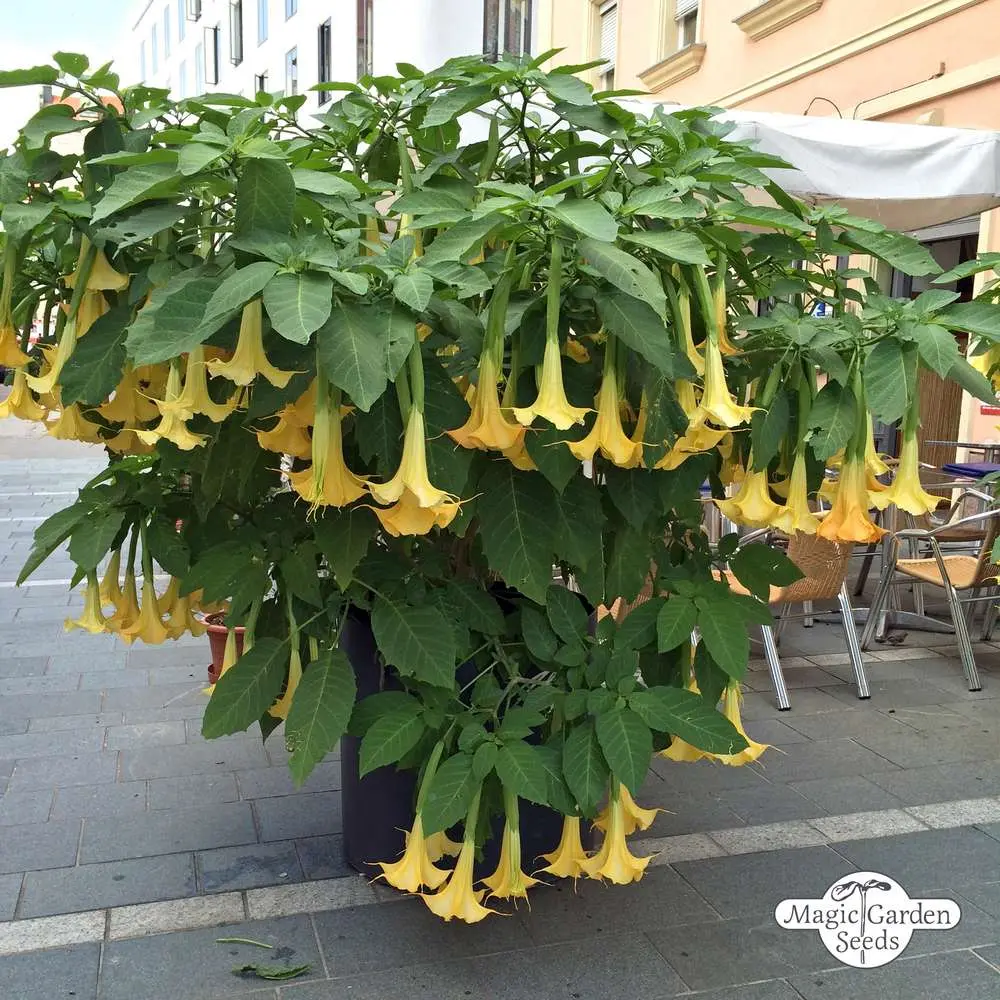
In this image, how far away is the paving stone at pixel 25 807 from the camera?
345 centimetres

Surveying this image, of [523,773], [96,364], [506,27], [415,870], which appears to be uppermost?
[506,27]

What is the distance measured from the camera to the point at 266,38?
95.1 feet

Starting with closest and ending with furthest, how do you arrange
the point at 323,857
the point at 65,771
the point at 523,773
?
the point at 523,773 → the point at 323,857 → the point at 65,771

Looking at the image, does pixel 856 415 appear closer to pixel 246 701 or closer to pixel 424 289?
pixel 424 289

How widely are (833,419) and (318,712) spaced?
1.18 m

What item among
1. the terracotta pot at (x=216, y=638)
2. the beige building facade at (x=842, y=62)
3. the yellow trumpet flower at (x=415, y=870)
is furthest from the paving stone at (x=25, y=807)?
the beige building facade at (x=842, y=62)

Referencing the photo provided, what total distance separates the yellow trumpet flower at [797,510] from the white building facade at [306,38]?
118 cm

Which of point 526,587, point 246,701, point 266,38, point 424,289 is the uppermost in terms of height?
point 266,38

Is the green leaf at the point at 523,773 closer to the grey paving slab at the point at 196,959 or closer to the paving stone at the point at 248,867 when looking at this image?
the grey paving slab at the point at 196,959

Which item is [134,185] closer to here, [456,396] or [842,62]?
[456,396]

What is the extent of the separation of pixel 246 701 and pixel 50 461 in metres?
13.0

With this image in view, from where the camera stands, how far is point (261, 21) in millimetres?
29531

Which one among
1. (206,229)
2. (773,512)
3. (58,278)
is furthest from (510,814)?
(58,278)

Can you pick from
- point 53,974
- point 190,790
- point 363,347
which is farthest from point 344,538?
point 190,790
